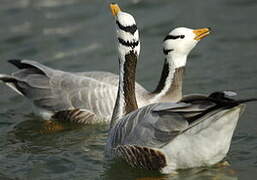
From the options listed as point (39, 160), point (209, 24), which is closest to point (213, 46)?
point (209, 24)

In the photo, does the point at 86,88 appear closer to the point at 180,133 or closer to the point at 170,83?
the point at 170,83

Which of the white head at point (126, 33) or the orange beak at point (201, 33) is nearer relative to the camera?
the white head at point (126, 33)

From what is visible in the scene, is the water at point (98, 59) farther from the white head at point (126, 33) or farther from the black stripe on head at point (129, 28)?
the black stripe on head at point (129, 28)

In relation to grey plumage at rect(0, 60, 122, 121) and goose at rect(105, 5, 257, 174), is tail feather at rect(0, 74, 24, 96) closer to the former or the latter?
grey plumage at rect(0, 60, 122, 121)

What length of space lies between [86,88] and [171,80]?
1.32 m

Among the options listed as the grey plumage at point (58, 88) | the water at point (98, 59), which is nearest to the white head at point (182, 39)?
the grey plumage at point (58, 88)

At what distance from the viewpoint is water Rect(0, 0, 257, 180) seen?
7762 mm

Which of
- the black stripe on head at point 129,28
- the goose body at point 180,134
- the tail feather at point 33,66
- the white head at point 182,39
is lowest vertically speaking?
the goose body at point 180,134

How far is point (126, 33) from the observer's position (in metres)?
7.68

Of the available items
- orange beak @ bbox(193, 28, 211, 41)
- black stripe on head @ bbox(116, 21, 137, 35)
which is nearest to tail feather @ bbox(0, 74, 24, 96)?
black stripe on head @ bbox(116, 21, 137, 35)

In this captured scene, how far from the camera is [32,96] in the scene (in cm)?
977

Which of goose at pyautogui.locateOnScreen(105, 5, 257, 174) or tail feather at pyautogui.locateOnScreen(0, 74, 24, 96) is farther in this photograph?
tail feather at pyautogui.locateOnScreen(0, 74, 24, 96)

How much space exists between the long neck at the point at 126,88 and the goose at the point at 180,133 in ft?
1.37

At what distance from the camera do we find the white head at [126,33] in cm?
762
